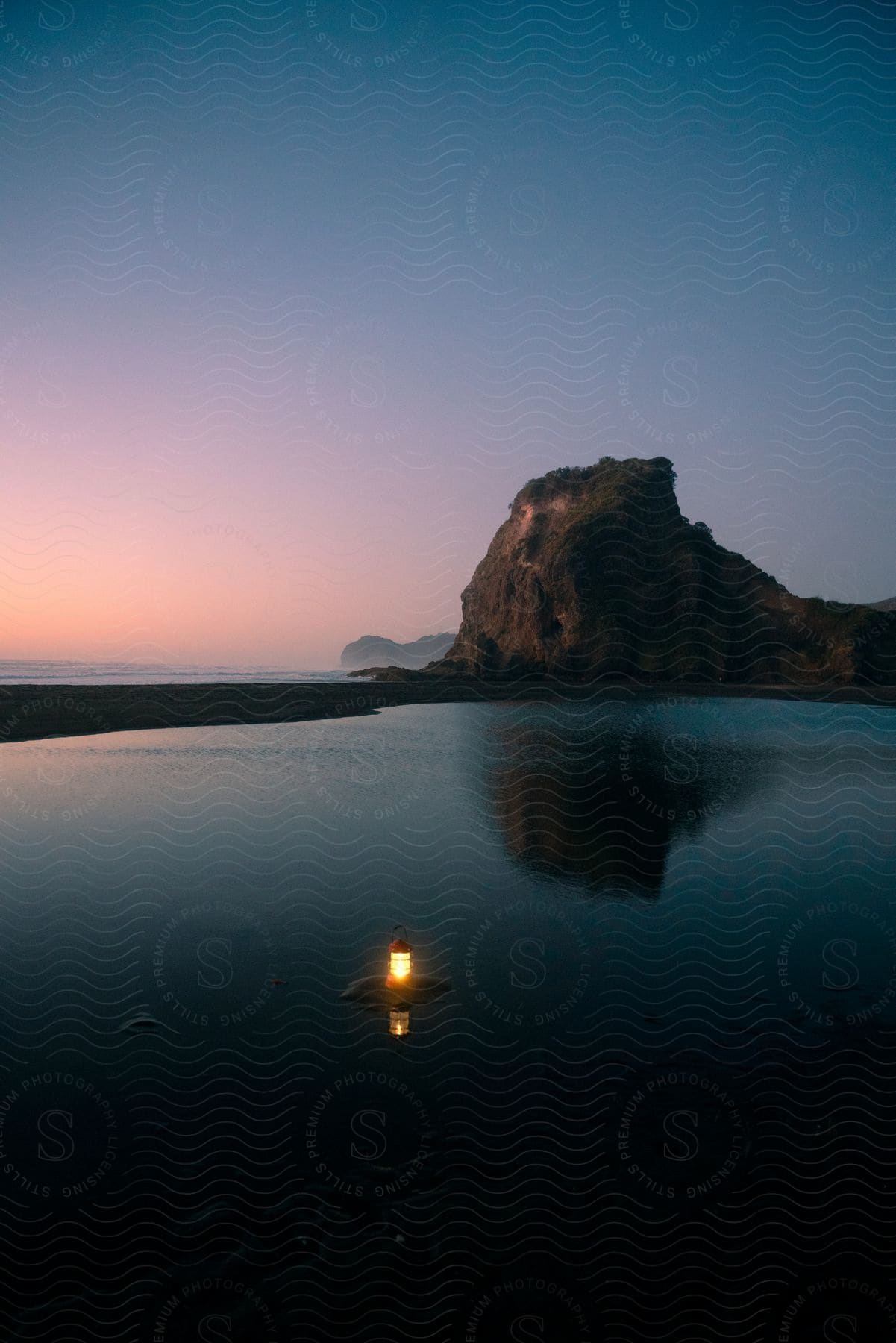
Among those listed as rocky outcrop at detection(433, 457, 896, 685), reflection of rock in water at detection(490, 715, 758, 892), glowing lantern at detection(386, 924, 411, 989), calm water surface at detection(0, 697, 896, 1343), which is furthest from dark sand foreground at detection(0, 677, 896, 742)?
glowing lantern at detection(386, 924, 411, 989)

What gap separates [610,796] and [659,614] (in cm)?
7939

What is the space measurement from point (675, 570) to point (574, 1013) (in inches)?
3790

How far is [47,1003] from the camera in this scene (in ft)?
29.5

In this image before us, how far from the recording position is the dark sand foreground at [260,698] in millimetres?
43188

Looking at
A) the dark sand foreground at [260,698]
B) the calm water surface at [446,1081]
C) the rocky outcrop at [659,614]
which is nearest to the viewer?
the calm water surface at [446,1081]

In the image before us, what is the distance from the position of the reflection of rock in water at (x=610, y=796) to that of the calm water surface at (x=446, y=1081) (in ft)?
0.88

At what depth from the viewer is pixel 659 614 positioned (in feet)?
321

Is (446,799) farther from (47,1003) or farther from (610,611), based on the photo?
(610,611)

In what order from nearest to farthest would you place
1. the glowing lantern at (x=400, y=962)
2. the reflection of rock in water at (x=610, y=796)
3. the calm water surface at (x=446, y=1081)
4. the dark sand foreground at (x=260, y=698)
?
the calm water surface at (x=446, y=1081) → the glowing lantern at (x=400, y=962) → the reflection of rock in water at (x=610, y=796) → the dark sand foreground at (x=260, y=698)

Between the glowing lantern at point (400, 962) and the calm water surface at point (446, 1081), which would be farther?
the glowing lantern at point (400, 962)

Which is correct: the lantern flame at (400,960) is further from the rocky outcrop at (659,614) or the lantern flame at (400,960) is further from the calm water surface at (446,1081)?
the rocky outcrop at (659,614)

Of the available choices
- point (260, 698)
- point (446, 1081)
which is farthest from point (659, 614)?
point (446, 1081)

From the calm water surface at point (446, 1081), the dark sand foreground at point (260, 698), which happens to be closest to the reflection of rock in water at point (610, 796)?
the calm water surface at point (446, 1081)

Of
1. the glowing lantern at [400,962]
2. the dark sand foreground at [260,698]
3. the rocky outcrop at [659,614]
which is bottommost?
the glowing lantern at [400,962]
